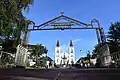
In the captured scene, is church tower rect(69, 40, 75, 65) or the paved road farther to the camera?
church tower rect(69, 40, 75, 65)

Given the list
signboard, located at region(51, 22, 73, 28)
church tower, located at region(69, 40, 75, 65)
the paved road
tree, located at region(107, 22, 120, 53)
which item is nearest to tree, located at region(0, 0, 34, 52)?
the paved road

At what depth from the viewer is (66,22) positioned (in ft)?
136

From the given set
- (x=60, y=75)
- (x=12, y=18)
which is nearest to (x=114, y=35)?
(x=12, y=18)

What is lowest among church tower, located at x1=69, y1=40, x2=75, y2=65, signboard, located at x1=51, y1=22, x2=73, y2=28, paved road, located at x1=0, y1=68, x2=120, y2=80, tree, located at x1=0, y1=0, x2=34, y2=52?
paved road, located at x1=0, y1=68, x2=120, y2=80

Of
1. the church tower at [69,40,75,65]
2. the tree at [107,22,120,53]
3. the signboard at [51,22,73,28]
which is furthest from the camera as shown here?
the church tower at [69,40,75,65]

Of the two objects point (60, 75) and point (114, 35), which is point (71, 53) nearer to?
point (114, 35)

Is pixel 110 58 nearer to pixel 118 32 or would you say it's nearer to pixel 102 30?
pixel 102 30

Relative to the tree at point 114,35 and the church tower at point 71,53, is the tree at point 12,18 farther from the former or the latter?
the church tower at point 71,53

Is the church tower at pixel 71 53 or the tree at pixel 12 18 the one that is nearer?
the tree at pixel 12 18

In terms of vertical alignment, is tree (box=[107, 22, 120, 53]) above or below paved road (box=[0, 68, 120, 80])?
above

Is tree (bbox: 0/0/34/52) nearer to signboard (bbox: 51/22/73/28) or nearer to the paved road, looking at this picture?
the paved road

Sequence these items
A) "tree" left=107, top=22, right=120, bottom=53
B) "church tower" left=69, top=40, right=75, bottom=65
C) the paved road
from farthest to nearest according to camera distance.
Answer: "church tower" left=69, top=40, right=75, bottom=65, "tree" left=107, top=22, right=120, bottom=53, the paved road

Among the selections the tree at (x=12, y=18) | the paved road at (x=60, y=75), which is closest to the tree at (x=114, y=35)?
the tree at (x=12, y=18)

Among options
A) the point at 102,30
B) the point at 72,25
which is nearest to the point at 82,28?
the point at 72,25
